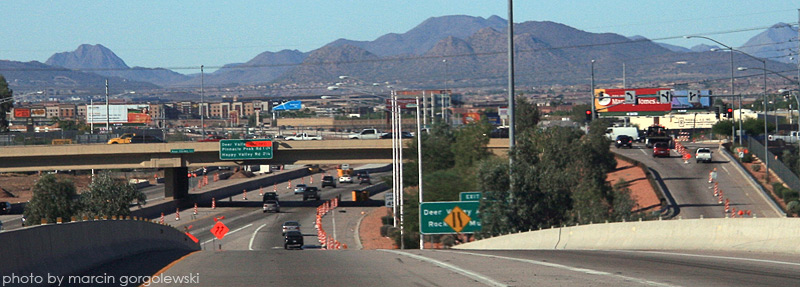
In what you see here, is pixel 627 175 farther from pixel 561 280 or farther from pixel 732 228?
pixel 561 280

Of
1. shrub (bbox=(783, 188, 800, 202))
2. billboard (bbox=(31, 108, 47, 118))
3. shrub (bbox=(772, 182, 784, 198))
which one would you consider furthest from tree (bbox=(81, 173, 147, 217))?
billboard (bbox=(31, 108, 47, 118))

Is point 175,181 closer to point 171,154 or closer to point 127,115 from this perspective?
point 171,154

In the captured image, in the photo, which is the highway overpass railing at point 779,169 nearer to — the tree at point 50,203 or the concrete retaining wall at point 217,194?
the concrete retaining wall at point 217,194

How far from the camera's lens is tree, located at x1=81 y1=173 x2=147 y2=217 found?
62.9m

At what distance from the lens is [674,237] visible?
2506 centimetres

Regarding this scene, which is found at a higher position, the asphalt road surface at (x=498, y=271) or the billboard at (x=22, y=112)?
the billboard at (x=22, y=112)

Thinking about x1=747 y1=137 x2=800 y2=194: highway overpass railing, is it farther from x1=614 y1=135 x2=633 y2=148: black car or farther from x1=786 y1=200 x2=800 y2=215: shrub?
x1=614 y1=135 x2=633 y2=148: black car

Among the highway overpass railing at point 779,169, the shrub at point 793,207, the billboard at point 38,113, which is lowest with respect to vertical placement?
the shrub at point 793,207

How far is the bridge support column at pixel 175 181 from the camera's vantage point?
79.7m

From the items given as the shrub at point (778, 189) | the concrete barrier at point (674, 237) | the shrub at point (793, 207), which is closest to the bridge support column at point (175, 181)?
the shrub at point (778, 189)

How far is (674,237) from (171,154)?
5616 centimetres

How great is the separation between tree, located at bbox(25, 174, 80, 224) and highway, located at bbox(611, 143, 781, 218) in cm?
4281

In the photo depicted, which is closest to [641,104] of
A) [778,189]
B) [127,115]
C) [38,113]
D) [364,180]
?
[364,180]

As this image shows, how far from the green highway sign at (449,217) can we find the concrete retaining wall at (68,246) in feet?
34.5
